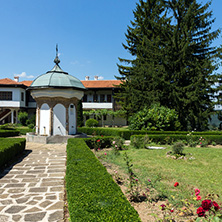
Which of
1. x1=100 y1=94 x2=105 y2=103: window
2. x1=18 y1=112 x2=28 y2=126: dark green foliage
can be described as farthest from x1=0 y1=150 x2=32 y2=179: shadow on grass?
x1=100 y1=94 x2=105 y2=103: window

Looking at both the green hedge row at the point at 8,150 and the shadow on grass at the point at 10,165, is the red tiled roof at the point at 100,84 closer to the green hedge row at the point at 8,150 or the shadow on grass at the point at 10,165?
the green hedge row at the point at 8,150

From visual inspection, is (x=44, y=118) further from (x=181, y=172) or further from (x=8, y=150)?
(x=181, y=172)

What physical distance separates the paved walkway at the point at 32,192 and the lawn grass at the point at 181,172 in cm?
232

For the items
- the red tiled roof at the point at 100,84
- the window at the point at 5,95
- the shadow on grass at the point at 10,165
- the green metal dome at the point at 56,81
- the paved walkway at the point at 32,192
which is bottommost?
the paved walkway at the point at 32,192

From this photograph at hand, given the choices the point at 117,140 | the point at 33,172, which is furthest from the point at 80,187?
the point at 117,140

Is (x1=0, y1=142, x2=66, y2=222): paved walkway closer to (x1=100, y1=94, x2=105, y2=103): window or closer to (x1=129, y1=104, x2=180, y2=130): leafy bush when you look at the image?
(x1=129, y1=104, x2=180, y2=130): leafy bush

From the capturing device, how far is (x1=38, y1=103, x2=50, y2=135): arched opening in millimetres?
14251

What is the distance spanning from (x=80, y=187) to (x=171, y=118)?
13.4 m

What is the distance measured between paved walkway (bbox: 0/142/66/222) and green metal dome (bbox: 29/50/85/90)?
7185mm

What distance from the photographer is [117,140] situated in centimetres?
1102

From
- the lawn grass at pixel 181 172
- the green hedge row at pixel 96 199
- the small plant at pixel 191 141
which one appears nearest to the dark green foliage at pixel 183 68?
the small plant at pixel 191 141

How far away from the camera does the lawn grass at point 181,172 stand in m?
4.96

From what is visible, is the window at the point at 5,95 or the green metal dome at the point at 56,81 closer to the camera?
the green metal dome at the point at 56,81

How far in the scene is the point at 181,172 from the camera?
21.0 feet
